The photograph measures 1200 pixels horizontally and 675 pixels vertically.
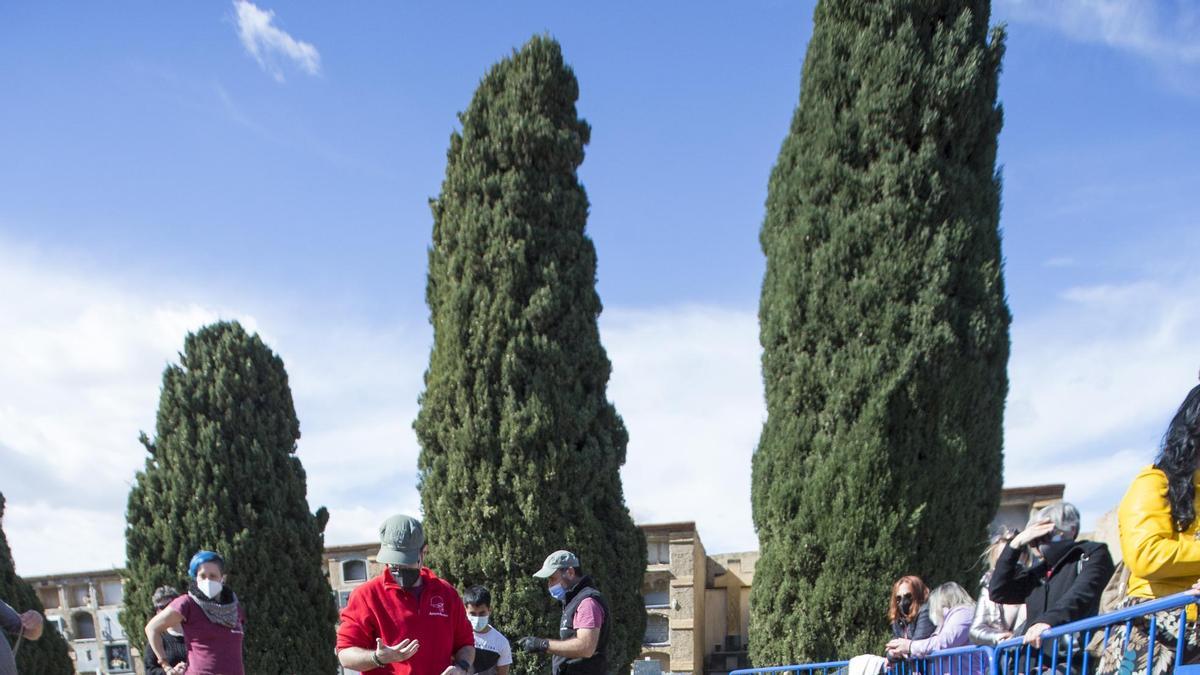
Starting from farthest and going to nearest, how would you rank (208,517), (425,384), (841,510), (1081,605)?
(208,517)
(425,384)
(841,510)
(1081,605)

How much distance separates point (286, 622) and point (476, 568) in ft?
11.6

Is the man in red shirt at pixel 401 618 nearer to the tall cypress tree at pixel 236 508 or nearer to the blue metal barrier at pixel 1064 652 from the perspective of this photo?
the blue metal barrier at pixel 1064 652

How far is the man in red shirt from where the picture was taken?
4.01 metres

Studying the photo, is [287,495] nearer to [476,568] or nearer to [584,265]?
[476,568]

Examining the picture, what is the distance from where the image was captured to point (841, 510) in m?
9.41

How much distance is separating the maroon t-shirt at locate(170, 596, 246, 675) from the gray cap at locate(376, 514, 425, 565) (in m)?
2.72

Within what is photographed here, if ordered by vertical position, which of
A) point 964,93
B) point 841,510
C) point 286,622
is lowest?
point 286,622

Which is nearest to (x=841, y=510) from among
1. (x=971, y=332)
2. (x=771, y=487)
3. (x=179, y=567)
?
(x=771, y=487)

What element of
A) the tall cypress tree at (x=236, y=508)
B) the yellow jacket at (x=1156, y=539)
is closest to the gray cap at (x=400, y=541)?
the yellow jacket at (x=1156, y=539)

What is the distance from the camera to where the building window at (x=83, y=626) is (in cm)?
2875

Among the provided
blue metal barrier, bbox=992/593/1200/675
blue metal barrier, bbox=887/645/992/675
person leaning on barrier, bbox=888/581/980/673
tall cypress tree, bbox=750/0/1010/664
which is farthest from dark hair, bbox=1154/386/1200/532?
tall cypress tree, bbox=750/0/1010/664

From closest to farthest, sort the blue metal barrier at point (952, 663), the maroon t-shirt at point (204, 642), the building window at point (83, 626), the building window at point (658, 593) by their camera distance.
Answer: the blue metal barrier at point (952, 663), the maroon t-shirt at point (204, 642), the building window at point (658, 593), the building window at point (83, 626)

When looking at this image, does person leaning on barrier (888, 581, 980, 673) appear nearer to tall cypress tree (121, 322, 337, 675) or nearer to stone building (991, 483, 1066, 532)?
tall cypress tree (121, 322, 337, 675)

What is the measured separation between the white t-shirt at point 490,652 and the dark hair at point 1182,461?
468cm
